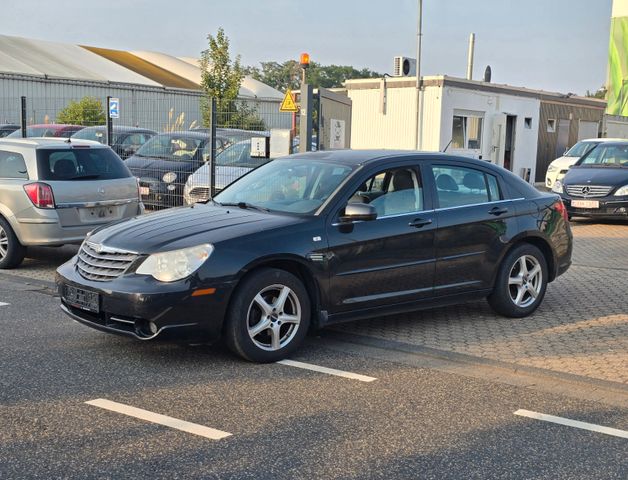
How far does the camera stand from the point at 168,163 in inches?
599

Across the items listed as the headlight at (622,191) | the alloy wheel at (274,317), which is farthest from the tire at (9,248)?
the headlight at (622,191)

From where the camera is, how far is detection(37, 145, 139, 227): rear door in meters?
9.67

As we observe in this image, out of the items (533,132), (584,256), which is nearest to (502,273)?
(584,256)

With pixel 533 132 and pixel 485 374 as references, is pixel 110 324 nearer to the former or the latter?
pixel 485 374

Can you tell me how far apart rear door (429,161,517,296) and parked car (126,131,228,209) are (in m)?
8.24

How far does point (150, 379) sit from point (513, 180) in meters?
4.14

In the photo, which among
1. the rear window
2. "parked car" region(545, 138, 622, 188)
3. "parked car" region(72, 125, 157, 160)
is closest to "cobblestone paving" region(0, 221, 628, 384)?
the rear window

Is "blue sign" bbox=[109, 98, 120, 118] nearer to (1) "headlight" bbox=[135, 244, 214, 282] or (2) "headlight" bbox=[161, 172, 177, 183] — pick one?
(2) "headlight" bbox=[161, 172, 177, 183]

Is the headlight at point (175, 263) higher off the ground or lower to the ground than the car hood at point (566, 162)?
lower

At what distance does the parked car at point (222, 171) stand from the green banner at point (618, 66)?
41927mm

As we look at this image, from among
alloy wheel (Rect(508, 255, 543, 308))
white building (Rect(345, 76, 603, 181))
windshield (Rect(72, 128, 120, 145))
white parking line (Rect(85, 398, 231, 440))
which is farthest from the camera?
white building (Rect(345, 76, 603, 181))

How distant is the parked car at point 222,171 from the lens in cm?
1411

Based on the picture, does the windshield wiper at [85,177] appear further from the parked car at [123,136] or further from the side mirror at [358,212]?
the parked car at [123,136]

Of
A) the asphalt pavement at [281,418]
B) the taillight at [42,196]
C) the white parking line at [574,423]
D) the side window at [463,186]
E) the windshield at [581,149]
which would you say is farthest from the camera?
the windshield at [581,149]
